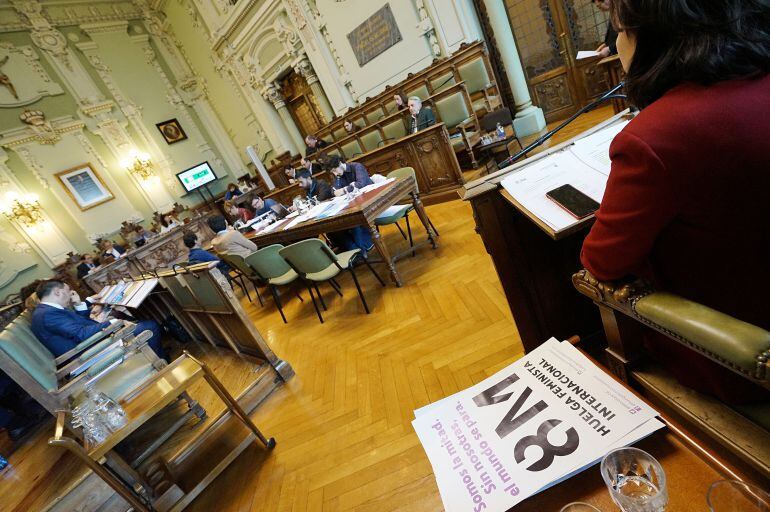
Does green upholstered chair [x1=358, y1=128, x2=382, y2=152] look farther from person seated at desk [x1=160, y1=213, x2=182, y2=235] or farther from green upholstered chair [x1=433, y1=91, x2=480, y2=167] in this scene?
person seated at desk [x1=160, y1=213, x2=182, y2=235]

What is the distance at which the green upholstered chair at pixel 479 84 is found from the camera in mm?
5062

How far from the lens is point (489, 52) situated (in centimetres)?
558

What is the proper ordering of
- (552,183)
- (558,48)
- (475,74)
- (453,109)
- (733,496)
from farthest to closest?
(558,48), (475,74), (453,109), (552,183), (733,496)

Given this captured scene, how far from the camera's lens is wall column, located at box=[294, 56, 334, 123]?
744 cm

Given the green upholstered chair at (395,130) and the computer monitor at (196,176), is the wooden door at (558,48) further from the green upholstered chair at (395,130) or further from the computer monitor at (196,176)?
the computer monitor at (196,176)

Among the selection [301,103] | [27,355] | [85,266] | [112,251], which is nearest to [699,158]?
[27,355]

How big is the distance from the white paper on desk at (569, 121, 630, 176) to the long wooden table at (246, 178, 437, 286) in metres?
1.74

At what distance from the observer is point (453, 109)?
484 centimetres

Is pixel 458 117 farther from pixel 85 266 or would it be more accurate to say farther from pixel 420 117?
pixel 85 266

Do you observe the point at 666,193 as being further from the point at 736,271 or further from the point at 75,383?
the point at 75,383

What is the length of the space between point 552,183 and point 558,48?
19.1 ft

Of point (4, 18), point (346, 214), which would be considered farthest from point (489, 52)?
point (4, 18)

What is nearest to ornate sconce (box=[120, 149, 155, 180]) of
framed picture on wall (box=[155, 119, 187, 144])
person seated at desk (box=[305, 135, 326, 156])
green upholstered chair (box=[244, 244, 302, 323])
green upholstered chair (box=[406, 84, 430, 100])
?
framed picture on wall (box=[155, 119, 187, 144])


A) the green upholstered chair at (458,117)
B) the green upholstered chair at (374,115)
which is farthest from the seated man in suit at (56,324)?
the green upholstered chair at (374,115)
